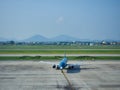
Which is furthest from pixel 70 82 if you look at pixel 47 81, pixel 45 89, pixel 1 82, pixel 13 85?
pixel 1 82

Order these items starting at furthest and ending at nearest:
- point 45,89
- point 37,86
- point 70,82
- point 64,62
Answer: point 64,62 < point 70,82 < point 37,86 < point 45,89

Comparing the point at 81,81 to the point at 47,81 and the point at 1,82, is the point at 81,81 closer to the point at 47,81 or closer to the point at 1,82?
the point at 47,81

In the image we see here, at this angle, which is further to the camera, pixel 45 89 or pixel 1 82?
pixel 1 82

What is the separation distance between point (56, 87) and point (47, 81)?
462 cm

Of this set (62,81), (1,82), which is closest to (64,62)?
(62,81)

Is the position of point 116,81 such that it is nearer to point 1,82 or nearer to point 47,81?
point 47,81

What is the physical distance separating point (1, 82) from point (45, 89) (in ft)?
28.8

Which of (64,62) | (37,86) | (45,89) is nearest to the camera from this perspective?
(45,89)

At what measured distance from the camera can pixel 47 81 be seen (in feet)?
114

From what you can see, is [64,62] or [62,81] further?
[64,62]

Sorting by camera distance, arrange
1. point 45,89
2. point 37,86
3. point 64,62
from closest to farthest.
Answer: point 45,89
point 37,86
point 64,62

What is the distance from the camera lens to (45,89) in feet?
95.6

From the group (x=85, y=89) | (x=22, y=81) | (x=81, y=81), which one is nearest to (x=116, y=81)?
(x=81, y=81)

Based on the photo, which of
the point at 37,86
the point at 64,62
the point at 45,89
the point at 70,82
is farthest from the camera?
the point at 64,62
